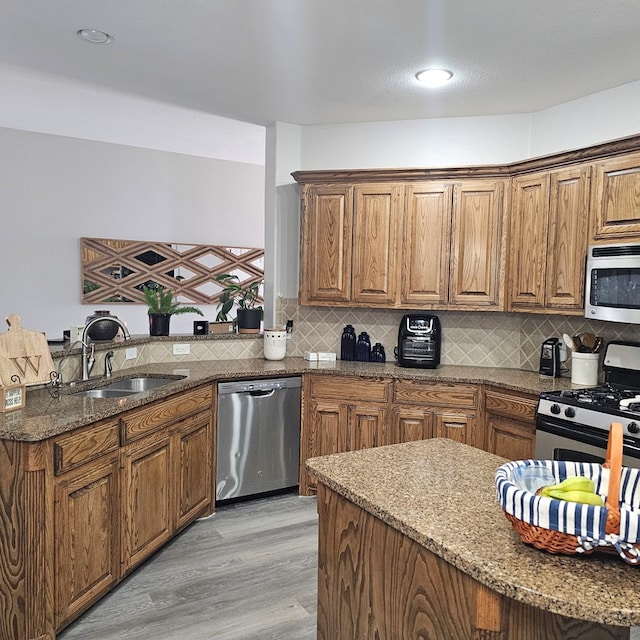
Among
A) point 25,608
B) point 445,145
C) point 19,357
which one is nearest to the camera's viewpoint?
point 25,608

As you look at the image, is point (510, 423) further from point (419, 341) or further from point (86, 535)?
point (86, 535)

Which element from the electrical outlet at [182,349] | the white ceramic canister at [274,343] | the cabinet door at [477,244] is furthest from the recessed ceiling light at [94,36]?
the cabinet door at [477,244]

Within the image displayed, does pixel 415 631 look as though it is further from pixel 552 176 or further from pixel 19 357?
pixel 552 176

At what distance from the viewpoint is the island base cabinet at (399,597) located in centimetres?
125

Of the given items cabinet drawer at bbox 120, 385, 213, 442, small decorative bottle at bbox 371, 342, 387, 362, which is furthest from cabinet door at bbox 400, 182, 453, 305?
cabinet drawer at bbox 120, 385, 213, 442

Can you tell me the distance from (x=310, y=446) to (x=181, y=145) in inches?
136

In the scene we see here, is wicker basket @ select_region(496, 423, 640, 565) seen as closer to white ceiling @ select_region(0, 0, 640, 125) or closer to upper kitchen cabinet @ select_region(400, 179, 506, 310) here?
white ceiling @ select_region(0, 0, 640, 125)

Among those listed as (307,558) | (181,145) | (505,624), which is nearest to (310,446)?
(307,558)

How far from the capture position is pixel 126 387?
11.4 feet

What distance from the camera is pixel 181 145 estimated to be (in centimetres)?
575

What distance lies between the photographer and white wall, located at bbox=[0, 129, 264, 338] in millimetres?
5336

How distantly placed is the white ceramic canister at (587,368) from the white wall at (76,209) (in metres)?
4.09

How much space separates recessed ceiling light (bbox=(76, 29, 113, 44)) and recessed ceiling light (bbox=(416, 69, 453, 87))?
5.63ft

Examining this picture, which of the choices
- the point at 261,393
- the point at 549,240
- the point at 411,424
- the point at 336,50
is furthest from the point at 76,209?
the point at 549,240
